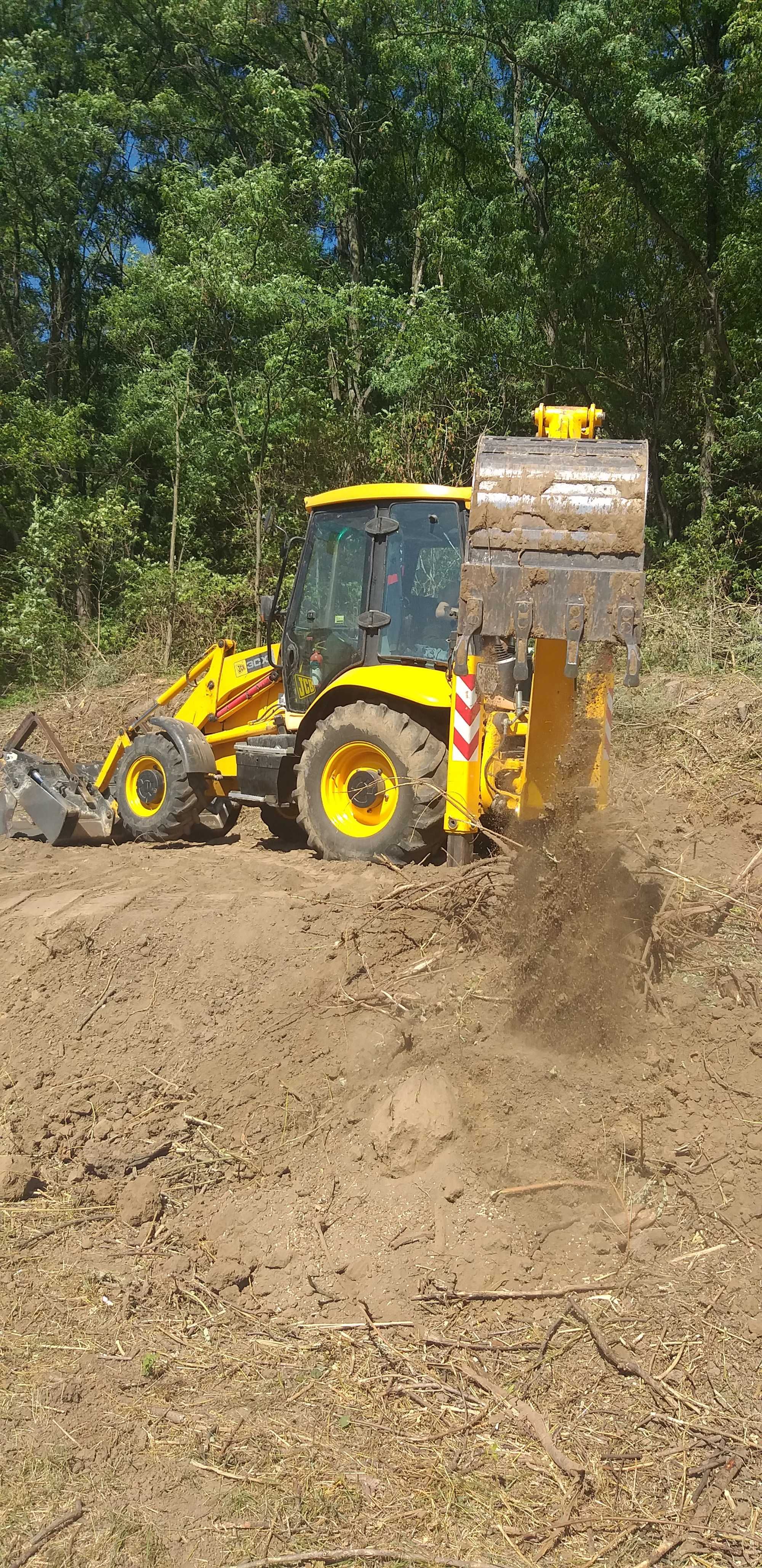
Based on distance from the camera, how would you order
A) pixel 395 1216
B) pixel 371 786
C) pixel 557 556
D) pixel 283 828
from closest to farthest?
pixel 395 1216
pixel 557 556
pixel 371 786
pixel 283 828

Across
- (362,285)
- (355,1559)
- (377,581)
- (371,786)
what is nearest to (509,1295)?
(355,1559)

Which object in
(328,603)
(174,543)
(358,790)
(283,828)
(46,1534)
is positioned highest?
(174,543)

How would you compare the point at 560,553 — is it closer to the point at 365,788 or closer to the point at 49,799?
the point at 365,788

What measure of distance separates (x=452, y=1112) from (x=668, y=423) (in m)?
13.5

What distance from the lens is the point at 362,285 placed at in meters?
16.5

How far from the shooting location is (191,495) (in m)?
16.8

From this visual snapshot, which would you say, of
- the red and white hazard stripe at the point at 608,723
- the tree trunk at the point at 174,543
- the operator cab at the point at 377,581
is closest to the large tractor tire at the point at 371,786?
the operator cab at the point at 377,581

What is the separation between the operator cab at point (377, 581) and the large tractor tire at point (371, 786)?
1.70ft

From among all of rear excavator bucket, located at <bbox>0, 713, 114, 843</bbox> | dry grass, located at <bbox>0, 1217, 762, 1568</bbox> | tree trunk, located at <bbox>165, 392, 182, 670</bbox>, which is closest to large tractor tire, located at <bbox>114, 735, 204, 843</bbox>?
rear excavator bucket, located at <bbox>0, 713, 114, 843</bbox>

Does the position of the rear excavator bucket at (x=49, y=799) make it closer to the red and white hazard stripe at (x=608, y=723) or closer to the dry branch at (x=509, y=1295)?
the red and white hazard stripe at (x=608, y=723)

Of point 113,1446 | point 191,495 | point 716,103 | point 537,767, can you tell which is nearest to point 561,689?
point 537,767

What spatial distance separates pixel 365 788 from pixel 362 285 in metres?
12.3

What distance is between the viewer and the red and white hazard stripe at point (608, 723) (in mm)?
4816

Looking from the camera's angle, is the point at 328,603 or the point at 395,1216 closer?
the point at 395,1216
